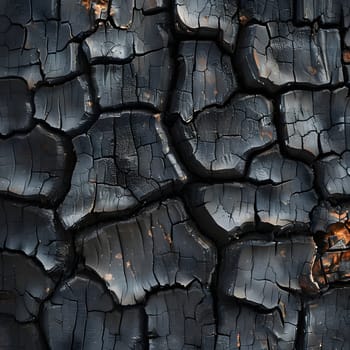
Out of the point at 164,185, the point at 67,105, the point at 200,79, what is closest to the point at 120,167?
the point at 164,185

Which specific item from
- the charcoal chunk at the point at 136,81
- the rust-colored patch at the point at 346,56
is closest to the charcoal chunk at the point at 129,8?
the charcoal chunk at the point at 136,81

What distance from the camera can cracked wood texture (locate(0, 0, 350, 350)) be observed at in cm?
230

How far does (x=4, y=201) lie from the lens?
2326 mm

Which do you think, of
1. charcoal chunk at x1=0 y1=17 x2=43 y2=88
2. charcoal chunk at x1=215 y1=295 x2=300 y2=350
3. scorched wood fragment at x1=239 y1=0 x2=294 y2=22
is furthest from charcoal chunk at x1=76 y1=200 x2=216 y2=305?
scorched wood fragment at x1=239 y1=0 x2=294 y2=22

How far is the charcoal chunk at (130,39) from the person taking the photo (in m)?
2.30

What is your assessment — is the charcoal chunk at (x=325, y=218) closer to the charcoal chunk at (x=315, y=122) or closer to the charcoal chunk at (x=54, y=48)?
the charcoal chunk at (x=315, y=122)

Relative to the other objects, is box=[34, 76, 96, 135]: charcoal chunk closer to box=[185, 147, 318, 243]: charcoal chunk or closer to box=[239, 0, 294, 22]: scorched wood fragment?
box=[185, 147, 318, 243]: charcoal chunk

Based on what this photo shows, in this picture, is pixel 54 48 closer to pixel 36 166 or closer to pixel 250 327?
pixel 36 166

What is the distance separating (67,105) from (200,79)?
1.37 feet

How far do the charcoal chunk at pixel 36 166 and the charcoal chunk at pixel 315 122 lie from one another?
0.70 metres

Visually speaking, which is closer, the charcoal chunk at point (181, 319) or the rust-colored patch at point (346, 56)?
the charcoal chunk at point (181, 319)

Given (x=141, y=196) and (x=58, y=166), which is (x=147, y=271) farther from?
(x=58, y=166)

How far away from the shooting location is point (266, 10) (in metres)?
2.35

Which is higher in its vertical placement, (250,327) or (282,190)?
(282,190)
